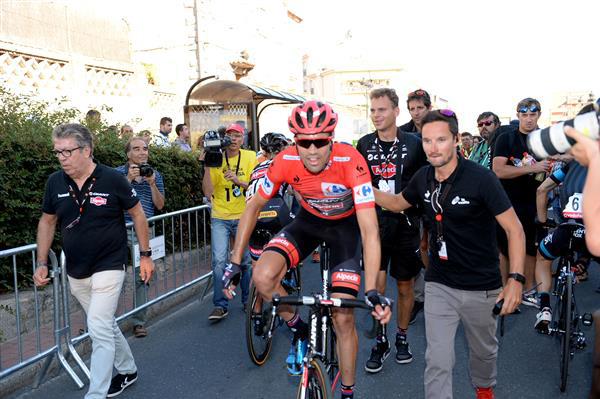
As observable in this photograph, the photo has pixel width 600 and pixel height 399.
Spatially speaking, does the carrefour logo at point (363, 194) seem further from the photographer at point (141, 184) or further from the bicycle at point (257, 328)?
the photographer at point (141, 184)

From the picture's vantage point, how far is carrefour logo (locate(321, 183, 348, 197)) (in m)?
3.80

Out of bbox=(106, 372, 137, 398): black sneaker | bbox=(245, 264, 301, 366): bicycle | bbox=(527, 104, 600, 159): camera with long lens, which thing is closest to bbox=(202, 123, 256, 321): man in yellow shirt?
bbox=(245, 264, 301, 366): bicycle

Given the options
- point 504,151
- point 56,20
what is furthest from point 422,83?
point 504,151

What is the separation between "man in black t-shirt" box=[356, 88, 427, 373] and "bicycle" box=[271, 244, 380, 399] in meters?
1.34

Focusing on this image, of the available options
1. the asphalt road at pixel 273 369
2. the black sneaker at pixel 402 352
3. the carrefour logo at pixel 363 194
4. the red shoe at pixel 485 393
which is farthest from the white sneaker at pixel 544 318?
the carrefour logo at pixel 363 194

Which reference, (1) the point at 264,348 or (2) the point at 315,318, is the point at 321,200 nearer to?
(2) the point at 315,318

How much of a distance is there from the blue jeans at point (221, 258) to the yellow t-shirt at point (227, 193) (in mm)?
102

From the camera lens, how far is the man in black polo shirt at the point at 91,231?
4.17 m

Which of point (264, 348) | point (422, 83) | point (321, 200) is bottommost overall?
point (264, 348)

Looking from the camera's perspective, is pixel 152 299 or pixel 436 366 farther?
pixel 152 299

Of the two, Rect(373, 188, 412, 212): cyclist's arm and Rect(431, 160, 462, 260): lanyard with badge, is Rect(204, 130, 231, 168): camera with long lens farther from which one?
Rect(431, 160, 462, 260): lanyard with badge

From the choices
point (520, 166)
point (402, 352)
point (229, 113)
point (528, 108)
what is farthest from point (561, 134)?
point (229, 113)

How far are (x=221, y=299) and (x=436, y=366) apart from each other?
11.7 ft

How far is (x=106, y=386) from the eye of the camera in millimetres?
4133
